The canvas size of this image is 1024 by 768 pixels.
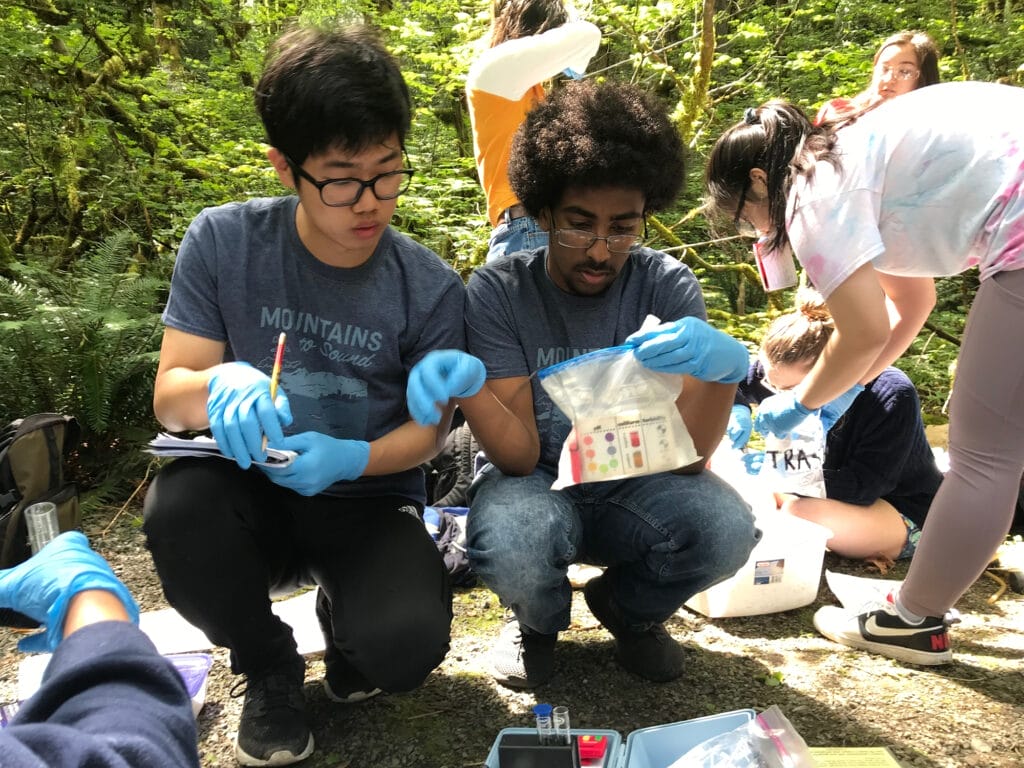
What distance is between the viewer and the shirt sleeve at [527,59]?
7.71 feet

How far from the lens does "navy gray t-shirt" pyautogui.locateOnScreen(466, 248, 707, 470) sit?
168cm

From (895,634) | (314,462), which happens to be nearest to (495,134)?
(314,462)

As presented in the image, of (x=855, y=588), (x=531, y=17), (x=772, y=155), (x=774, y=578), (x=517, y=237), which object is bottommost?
(x=855, y=588)

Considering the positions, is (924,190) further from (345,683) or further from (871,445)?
(345,683)

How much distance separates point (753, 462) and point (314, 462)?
1.70m

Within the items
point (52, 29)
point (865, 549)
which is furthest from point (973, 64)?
point (52, 29)

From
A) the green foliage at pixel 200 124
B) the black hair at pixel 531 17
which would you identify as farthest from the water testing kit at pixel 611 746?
the green foliage at pixel 200 124

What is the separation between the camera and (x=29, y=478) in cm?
245

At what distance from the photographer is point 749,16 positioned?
6.42m

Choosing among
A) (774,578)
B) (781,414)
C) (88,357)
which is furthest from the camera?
(88,357)

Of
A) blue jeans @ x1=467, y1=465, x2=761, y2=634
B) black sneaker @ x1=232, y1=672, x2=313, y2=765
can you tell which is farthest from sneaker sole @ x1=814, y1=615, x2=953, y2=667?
black sneaker @ x1=232, y1=672, x2=313, y2=765

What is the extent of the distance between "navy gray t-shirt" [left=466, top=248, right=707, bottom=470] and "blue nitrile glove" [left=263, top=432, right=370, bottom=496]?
376 mm

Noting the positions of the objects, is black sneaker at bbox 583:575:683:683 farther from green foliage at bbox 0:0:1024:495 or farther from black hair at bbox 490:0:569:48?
green foliage at bbox 0:0:1024:495

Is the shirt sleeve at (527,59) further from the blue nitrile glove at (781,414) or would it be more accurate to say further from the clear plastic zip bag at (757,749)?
the clear plastic zip bag at (757,749)
